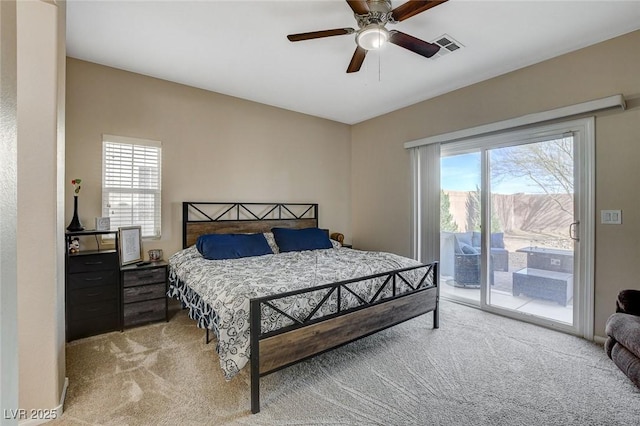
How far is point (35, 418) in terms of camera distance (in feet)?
5.53

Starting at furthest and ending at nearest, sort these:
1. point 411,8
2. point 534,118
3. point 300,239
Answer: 1. point 300,239
2. point 534,118
3. point 411,8

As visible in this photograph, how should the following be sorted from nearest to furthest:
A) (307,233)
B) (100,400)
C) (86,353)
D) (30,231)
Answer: (30,231), (100,400), (86,353), (307,233)

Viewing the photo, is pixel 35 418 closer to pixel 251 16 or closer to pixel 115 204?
pixel 115 204

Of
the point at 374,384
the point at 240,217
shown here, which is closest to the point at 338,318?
the point at 374,384

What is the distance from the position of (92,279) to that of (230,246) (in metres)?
1.33

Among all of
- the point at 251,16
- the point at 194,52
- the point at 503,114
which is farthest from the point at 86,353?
the point at 503,114

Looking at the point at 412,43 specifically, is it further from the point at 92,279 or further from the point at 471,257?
the point at 92,279

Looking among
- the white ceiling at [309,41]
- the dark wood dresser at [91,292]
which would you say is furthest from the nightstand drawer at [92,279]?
the white ceiling at [309,41]

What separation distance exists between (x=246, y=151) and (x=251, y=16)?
6.55 feet

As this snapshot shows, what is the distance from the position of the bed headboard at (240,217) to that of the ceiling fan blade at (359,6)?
2.84m

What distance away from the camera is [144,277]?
10.2 feet

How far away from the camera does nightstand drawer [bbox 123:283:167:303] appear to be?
118 inches

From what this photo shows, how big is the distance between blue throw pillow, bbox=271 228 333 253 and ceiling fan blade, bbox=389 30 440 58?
2603mm

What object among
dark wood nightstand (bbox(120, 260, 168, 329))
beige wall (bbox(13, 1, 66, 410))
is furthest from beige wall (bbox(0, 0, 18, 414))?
dark wood nightstand (bbox(120, 260, 168, 329))
